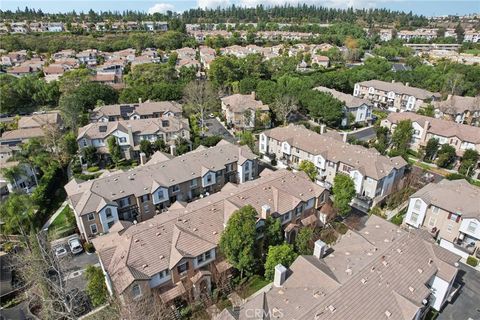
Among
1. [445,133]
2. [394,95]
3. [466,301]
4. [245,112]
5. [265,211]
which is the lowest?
[466,301]

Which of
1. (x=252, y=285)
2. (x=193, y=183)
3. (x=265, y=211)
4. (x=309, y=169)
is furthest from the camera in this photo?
(x=309, y=169)

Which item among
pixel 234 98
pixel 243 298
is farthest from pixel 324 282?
pixel 234 98

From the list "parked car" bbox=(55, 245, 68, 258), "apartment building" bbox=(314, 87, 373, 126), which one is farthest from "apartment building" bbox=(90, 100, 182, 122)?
"apartment building" bbox=(314, 87, 373, 126)

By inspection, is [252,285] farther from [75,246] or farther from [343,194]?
[75,246]

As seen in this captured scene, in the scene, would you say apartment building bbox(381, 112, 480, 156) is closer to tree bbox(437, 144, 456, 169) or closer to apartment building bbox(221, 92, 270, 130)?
tree bbox(437, 144, 456, 169)

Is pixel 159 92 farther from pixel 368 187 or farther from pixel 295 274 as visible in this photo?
pixel 295 274

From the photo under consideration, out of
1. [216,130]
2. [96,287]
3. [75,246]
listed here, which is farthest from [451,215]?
[216,130]
